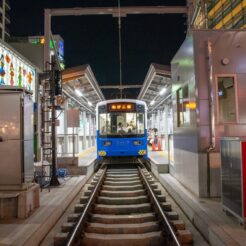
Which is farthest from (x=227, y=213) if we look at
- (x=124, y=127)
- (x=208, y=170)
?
(x=124, y=127)

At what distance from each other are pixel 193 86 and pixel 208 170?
202 cm

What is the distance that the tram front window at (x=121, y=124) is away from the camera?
1554cm

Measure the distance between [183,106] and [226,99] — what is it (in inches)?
69.4

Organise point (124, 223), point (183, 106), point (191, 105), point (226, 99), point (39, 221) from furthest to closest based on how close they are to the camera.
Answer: point (183, 106) < point (191, 105) < point (226, 99) < point (124, 223) < point (39, 221)

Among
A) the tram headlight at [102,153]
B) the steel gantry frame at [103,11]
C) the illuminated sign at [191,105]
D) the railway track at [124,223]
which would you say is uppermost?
the steel gantry frame at [103,11]

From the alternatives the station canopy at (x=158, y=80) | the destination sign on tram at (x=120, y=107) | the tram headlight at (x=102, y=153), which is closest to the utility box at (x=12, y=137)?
the station canopy at (x=158, y=80)

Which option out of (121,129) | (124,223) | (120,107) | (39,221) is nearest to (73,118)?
(121,129)

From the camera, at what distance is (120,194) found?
9.41 m

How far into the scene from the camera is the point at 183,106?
973 centimetres

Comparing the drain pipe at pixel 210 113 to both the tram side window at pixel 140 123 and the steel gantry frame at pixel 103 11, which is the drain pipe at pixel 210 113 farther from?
the tram side window at pixel 140 123

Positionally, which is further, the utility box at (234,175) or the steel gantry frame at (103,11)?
the steel gantry frame at (103,11)

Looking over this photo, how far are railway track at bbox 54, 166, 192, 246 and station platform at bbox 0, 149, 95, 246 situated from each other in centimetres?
32

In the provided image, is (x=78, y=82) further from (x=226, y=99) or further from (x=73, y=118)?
(x=226, y=99)

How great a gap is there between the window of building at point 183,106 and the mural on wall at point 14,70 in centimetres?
443
